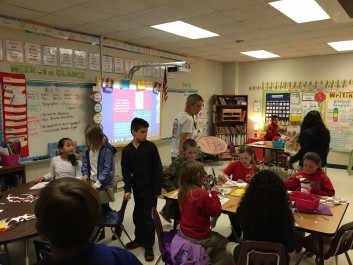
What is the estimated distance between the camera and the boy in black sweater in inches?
112

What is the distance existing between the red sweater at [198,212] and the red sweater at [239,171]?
1.11 m

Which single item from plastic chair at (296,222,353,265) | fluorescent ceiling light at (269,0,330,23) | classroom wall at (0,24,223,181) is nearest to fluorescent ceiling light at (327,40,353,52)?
fluorescent ceiling light at (269,0,330,23)

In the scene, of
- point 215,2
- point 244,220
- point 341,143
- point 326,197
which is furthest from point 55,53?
point 341,143

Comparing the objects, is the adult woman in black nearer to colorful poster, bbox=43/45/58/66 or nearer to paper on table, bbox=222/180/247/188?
paper on table, bbox=222/180/247/188

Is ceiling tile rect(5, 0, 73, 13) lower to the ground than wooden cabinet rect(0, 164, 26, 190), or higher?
higher

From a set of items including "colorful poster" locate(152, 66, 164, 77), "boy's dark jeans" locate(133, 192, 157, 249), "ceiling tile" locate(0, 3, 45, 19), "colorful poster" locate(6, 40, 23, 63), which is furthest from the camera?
"colorful poster" locate(152, 66, 164, 77)

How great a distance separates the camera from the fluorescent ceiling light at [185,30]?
4.16 metres

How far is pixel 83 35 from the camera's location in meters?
4.53

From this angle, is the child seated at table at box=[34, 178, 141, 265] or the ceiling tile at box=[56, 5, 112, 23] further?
the ceiling tile at box=[56, 5, 112, 23]

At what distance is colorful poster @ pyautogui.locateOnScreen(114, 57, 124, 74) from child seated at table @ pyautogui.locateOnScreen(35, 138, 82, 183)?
217cm

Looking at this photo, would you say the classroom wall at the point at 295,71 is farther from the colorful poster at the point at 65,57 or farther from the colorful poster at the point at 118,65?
the colorful poster at the point at 65,57

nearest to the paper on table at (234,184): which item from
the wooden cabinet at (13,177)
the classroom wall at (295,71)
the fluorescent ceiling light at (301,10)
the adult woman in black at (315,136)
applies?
the adult woman in black at (315,136)

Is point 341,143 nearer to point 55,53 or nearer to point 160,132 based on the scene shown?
point 160,132

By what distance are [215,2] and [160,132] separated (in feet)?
10.7
